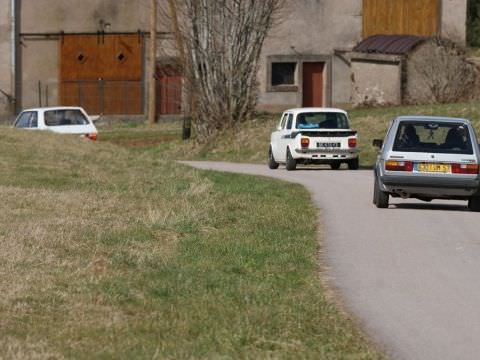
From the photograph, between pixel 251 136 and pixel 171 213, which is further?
pixel 251 136

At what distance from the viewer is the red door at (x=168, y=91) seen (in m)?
60.9

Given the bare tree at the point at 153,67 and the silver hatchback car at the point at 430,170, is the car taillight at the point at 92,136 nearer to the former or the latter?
the bare tree at the point at 153,67

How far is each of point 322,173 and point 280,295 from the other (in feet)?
69.7

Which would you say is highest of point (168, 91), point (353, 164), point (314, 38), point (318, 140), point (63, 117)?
point (314, 38)

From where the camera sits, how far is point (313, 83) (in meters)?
61.1

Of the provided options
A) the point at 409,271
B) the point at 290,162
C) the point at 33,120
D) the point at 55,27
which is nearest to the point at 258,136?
the point at 33,120

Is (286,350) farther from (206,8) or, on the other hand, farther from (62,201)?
(206,8)

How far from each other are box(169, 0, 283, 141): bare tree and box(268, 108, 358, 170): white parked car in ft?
30.6

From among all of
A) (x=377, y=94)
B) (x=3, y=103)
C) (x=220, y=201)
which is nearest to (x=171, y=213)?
(x=220, y=201)

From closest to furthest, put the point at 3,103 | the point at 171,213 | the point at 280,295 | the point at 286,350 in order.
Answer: the point at 286,350 → the point at 280,295 → the point at 171,213 → the point at 3,103

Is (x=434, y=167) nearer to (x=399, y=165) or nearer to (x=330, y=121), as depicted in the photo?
(x=399, y=165)

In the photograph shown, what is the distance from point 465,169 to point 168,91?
4109 cm

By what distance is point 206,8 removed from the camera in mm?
43719

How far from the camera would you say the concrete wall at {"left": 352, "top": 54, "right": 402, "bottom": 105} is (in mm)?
53844
